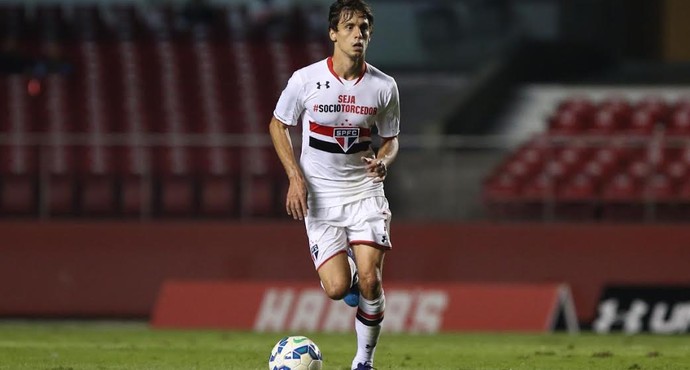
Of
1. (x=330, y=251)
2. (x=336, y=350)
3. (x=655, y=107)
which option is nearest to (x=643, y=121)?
(x=655, y=107)

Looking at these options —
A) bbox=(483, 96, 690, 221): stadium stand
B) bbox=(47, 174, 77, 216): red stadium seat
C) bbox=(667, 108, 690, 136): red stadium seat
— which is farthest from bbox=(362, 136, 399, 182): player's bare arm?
bbox=(667, 108, 690, 136): red stadium seat

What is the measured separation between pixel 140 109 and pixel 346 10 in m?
13.4

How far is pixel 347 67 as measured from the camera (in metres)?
10.4

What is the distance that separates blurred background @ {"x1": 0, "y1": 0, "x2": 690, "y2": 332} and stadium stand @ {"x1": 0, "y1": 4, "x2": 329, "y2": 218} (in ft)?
0.09

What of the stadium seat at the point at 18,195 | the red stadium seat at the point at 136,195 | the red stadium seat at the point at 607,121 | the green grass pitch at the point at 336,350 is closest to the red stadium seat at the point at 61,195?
the stadium seat at the point at 18,195

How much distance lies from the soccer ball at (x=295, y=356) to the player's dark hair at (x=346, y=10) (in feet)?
6.90

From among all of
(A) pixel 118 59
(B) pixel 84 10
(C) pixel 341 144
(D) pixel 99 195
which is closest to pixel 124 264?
(D) pixel 99 195

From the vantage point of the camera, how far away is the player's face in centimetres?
1024

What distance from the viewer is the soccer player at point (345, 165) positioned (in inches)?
405

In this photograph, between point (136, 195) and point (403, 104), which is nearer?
point (136, 195)

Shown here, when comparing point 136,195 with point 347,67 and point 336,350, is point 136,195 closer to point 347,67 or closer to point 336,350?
point 336,350

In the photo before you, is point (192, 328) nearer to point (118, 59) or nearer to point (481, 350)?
point (481, 350)

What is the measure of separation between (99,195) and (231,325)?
2.93 m

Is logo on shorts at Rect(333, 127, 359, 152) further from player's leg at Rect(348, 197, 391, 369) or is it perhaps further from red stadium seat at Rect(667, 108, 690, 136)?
red stadium seat at Rect(667, 108, 690, 136)
